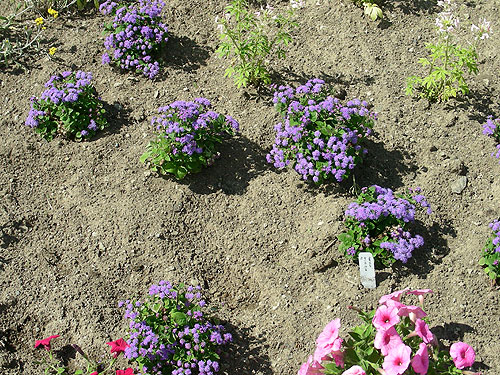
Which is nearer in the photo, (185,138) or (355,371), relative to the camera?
(355,371)

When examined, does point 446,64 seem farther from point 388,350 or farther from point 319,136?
point 388,350

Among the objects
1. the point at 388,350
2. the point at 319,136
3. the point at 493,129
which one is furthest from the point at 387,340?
the point at 493,129

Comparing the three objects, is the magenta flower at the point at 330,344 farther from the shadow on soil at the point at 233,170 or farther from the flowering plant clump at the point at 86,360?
the shadow on soil at the point at 233,170

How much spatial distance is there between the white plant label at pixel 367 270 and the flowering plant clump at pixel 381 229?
9 centimetres

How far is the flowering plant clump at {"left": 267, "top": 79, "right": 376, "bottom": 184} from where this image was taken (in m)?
A: 4.75

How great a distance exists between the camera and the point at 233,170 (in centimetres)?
516

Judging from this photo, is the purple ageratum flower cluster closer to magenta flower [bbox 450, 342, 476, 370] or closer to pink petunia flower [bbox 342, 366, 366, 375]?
magenta flower [bbox 450, 342, 476, 370]

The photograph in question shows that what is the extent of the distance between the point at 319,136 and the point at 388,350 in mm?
1975

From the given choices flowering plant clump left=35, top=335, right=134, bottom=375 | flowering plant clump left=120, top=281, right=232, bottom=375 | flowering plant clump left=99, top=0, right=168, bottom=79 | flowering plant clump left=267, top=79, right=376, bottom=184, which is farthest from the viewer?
flowering plant clump left=99, top=0, right=168, bottom=79

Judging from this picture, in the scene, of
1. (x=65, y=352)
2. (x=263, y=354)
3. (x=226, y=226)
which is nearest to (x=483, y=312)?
(x=263, y=354)

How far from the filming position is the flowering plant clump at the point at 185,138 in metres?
4.85

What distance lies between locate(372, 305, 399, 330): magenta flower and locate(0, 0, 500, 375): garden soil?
0.92 metres

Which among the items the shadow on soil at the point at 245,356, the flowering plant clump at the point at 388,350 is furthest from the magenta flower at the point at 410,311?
the shadow on soil at the point at 245,356

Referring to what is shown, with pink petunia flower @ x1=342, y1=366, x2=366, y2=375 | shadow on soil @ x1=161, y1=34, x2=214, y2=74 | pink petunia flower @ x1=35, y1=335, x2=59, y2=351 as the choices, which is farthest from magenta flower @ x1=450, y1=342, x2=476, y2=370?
shadow on soil @ x1=161, y1=34, x2=214, y2=74
